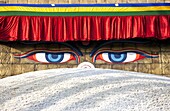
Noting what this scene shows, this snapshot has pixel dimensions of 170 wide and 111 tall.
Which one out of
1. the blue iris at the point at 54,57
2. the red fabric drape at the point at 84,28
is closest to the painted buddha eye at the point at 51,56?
the blue iris at the point at 54,57

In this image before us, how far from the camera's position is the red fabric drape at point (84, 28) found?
5863 mm

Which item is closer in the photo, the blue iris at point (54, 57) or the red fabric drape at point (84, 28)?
the red fabric drape at point (84, 28)

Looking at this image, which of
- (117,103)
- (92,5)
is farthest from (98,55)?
(117,103)

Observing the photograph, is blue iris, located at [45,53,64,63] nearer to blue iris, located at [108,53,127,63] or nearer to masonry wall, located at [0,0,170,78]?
masonry wall, located at [0,0,170,78]

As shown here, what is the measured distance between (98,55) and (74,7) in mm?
1197

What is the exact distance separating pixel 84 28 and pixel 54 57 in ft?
3.20

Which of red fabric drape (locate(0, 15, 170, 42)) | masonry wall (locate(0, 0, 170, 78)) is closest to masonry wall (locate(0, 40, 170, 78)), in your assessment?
masonry wall (locate(0, 0, 170, 78))

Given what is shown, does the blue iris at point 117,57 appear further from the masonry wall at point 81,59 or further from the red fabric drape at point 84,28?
the red fabric drape at point 84,28

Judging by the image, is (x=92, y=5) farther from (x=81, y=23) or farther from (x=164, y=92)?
(x=164, y=92)

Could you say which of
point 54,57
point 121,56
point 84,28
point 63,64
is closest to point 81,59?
point 63,64

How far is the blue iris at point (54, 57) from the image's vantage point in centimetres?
616

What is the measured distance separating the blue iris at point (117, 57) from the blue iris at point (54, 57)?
43.5 inches

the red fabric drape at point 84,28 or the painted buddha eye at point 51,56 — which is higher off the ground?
the red fabric drape at point 84,28

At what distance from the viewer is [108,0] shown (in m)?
6.47
